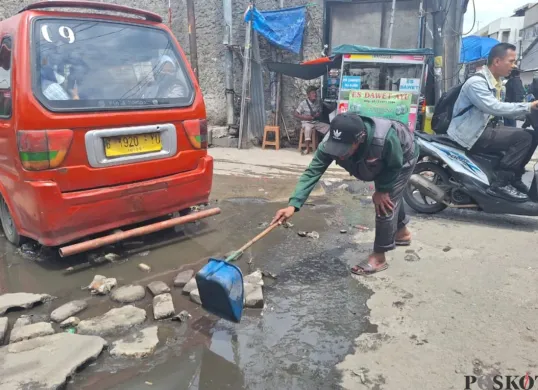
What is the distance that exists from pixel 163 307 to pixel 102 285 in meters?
0.58

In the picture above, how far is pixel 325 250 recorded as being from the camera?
381cm

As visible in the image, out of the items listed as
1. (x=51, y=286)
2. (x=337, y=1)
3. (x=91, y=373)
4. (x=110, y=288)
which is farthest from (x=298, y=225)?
(x=337, y=1)

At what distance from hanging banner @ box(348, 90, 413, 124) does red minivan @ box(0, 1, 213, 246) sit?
215 inches

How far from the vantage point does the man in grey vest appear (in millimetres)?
2775

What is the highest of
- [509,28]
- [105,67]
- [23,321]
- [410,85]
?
[509,28]

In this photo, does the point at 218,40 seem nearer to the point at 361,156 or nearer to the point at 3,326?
the point at 361,156

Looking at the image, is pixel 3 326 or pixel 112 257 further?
pixel 112 257

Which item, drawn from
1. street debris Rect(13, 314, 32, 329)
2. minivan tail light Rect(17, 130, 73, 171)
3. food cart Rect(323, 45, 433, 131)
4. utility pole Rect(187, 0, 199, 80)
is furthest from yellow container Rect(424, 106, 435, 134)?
street debris Rect(13, 314, 32, 329)

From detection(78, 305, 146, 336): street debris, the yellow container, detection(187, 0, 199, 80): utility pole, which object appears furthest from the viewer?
the yellow container

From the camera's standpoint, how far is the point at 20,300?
9.21 feet

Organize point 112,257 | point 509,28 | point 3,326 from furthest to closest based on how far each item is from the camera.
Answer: point 509,28 → point 112,257 → point 3,326

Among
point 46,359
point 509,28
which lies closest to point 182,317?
point 46,359

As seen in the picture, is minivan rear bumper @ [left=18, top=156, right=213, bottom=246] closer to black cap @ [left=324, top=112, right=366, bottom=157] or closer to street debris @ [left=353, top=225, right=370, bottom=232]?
black cap @ [left=324, top=112, right=366, bottom=157]

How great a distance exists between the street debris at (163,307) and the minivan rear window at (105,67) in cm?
144
